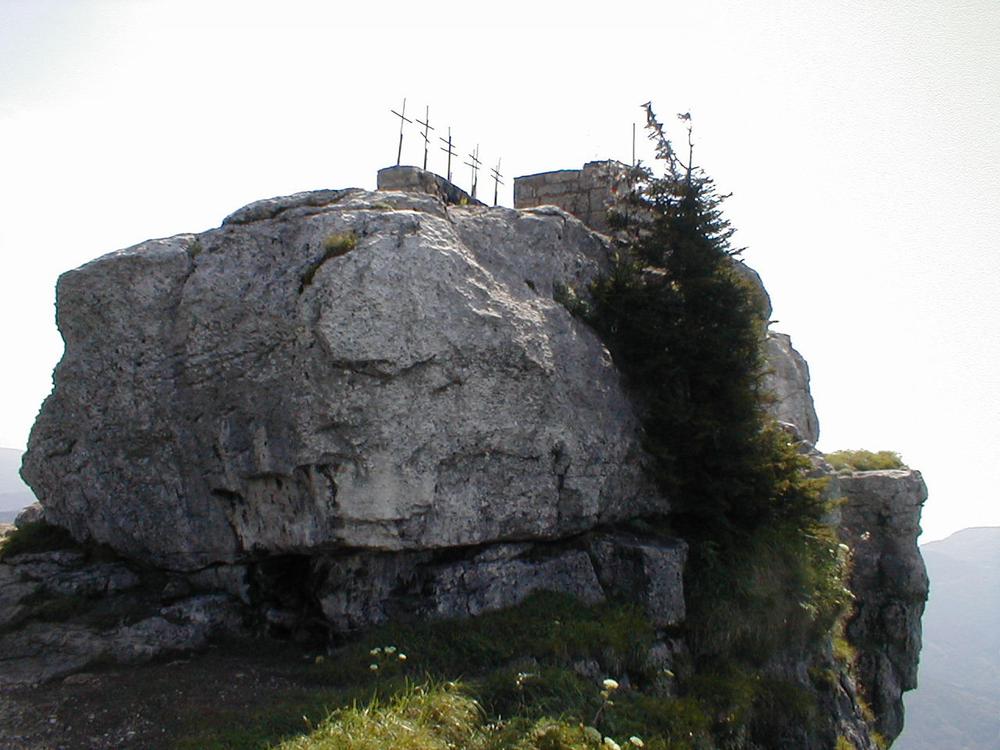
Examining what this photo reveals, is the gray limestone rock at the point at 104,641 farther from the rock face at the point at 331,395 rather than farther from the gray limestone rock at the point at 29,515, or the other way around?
the gray limestone rock at the point at 29,515

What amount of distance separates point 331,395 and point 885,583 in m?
15.2

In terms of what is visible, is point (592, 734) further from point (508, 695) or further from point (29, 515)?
point (29, 515)

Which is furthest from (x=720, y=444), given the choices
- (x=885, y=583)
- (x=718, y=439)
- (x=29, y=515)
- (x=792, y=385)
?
(x=29, y=515)

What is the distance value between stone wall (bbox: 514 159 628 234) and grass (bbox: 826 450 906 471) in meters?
10.2

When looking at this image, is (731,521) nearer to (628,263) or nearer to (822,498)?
(822,498)

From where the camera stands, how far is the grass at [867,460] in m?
23.0

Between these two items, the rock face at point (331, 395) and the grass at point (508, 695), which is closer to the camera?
the grass at point (508, 695)

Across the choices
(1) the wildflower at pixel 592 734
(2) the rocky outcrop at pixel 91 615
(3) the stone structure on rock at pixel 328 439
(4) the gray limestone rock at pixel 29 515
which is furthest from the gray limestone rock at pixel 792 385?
(4) the gray limestone rock at pixel 29 515

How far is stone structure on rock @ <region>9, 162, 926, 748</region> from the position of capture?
11.6m

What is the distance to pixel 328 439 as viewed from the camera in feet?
38.0

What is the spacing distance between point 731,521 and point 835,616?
3186 millimetres

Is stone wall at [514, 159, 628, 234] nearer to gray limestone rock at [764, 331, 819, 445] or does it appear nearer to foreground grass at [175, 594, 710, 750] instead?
gray limestone rock at [764, 331, 819, 445]

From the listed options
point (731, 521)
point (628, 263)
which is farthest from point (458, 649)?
point (628, 263)

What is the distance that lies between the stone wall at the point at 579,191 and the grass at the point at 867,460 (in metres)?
10.2
